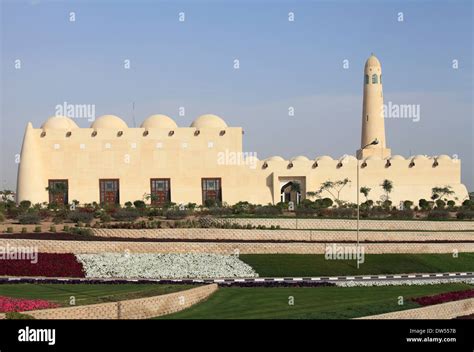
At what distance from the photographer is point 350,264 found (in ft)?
99.7

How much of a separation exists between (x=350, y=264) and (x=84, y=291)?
1203 centimetres

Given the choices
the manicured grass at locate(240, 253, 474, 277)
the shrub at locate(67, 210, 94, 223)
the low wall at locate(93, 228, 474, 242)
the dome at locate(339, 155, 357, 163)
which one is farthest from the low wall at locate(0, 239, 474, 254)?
the dome at locate(339, 155, 357, 163)

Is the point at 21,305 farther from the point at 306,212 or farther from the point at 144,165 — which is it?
the point at 144,165

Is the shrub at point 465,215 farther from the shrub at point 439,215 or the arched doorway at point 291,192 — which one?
the arched doorway at point 291,192

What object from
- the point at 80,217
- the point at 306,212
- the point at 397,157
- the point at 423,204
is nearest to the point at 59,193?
the point at 80,217

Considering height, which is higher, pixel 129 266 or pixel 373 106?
pixel 373 106

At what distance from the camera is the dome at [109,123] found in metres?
60.0

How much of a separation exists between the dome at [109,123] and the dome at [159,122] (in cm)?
170

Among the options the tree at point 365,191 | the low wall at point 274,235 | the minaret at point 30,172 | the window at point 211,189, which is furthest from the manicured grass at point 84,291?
the tree at point 365,191

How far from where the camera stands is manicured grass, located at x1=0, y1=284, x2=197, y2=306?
1906 centimetres

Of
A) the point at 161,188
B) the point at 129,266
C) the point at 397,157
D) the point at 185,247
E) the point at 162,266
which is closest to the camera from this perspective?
the point at 129,266

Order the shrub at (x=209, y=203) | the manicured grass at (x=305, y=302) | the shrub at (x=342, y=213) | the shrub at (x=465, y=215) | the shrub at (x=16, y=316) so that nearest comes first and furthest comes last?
the shrub at (x=16, y=316)
the manicured grass at (x=305, y=302)
the shrub at (x=342, y=213)
the shrub at (x=465, y=215)
the shrub at (x=209, y=203)

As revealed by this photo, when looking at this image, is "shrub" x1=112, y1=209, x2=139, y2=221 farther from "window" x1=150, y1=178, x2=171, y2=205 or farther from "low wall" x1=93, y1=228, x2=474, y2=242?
"window" x1=150, y1=178, x2=171, y2=205

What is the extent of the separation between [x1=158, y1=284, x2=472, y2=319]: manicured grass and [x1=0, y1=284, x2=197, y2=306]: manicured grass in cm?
120
